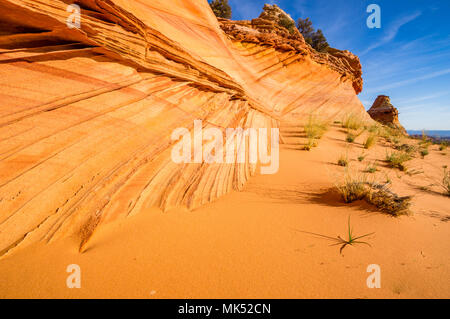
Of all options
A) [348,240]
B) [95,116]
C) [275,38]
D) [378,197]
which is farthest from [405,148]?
[95,116]

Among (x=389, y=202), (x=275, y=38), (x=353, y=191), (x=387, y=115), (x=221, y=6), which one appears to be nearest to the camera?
(x=389, y=202)

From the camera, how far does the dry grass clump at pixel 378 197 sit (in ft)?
5.69

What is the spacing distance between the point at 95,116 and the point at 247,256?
2.09 m

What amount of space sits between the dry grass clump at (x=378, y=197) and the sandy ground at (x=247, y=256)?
0.28ft

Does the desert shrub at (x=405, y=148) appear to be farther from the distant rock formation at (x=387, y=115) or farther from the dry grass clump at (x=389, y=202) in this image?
the distant rock formation at (x=387, y=115)

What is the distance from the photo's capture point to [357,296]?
1.02 meters

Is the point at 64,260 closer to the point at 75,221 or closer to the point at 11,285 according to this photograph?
the point at 11,285

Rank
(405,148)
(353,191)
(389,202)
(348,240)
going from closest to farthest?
(348,240) < (389,202) < (353,191) < (405,148)

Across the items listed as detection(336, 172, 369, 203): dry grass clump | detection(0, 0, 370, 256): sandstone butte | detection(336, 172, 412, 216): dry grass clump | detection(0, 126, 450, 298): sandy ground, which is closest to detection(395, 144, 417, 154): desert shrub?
detection(0, 126, 450, 298): sandy ground

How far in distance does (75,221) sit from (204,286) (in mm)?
1145

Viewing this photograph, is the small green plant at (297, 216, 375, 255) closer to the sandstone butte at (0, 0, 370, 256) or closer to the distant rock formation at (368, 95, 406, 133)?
the sandstone butte at (0, 0, 370, 256)

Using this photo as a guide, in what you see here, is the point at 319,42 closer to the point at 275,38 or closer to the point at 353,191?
the point at 275,38

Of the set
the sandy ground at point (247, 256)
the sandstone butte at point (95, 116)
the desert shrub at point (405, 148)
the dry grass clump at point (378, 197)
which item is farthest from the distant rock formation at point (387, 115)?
the sandstone butte at point (95, 116)

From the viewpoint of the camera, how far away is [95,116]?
1.98 m
